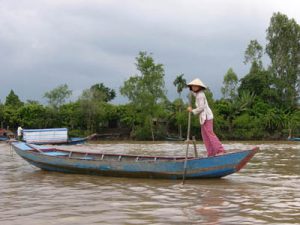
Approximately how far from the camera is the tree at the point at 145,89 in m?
42.5

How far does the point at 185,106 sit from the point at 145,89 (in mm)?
4337

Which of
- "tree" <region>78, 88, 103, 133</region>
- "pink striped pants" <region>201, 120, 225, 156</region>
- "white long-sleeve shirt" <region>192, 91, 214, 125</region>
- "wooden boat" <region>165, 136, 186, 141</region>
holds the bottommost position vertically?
"wooden boat" <region>165, 136, 186, 141</region>

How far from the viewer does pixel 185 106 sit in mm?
44156

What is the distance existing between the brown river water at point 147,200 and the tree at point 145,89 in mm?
30903

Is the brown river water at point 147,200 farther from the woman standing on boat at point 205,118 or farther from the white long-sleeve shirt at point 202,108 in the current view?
the white long-sleeve shirt at point 202,108

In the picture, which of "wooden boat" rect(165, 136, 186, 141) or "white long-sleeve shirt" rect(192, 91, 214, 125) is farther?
"wooden boat" rect(165, 136, 186, 141)

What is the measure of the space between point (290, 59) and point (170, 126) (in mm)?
14021

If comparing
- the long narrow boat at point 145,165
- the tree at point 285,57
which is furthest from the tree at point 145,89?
the long narrow boat at point 145,165

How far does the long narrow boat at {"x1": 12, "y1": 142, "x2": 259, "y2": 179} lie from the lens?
10.1 m

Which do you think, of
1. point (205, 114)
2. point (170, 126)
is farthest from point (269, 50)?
point (205, 114)

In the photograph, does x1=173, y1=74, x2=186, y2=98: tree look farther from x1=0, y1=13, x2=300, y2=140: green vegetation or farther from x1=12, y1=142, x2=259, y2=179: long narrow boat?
x1=12, y1=142, x2=259, y2=179: long narrow boat

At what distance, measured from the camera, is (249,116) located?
1756 inches

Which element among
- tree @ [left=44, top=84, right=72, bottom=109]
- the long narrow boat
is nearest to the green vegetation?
tree @ [left=44, top=84, right=72, bottom=109]

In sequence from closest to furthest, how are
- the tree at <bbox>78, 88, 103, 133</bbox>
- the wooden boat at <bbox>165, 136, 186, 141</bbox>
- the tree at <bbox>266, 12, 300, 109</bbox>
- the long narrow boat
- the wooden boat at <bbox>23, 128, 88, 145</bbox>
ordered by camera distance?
the long narrow boat
the wooden boat at <bbox>23, 128, 88, 145</bbox>
the wooden boat at <bbox>165, 136, 186, 141</bbox>
the tree at <bbox>78, 88, 103, 133</bbox>
the tree at <bbox>266, 12, 300, 109</bbox>
